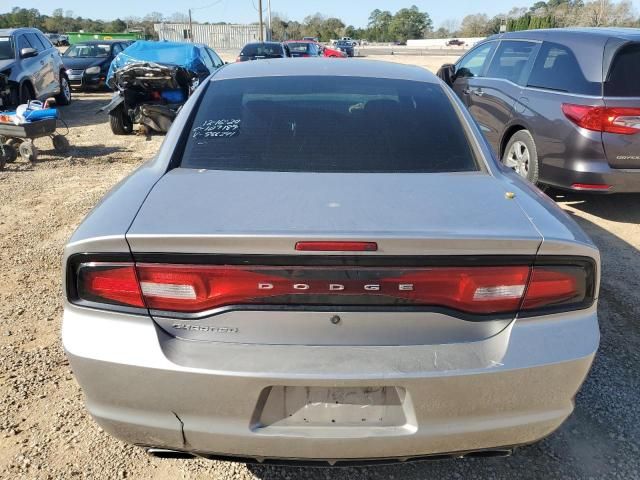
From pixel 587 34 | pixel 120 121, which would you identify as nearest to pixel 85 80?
pixel 120 121

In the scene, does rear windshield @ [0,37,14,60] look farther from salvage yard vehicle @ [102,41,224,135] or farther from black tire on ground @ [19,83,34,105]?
salvage yard vehicle @ [102,41,224,135]

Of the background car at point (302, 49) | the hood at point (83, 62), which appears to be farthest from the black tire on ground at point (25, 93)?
the background car at point (302, 49)

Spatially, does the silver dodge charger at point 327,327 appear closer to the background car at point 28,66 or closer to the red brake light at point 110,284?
the red brake light at point 110,284

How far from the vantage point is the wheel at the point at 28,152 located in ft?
25.1

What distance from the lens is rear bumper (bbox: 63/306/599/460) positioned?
169 cm

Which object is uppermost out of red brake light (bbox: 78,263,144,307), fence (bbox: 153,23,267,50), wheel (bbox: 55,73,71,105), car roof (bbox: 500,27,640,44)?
fence (bbox: 153,23,267,50)

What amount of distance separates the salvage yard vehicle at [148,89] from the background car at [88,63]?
6747 mm

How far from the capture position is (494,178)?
232 cm

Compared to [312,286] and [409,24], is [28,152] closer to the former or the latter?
[312,286]

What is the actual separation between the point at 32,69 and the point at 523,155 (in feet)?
31.8

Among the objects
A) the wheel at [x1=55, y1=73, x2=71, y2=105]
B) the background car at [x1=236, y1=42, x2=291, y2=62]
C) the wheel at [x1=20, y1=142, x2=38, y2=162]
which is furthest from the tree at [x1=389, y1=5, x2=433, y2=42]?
the wheel at [x1=20, y1=142, x2=38, y2=162]

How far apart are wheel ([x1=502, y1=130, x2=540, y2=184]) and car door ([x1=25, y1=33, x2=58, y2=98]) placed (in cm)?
948

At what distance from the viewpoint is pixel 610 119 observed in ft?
15.8

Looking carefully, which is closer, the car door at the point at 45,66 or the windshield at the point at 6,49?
the windshield at the point at 6,49
